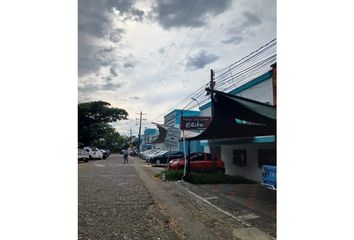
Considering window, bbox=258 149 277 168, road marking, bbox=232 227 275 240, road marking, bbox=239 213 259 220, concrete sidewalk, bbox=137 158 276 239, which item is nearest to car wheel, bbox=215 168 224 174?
window, bbox=258 149 277 168

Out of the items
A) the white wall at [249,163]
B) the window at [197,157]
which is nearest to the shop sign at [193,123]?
the window at [197,157]

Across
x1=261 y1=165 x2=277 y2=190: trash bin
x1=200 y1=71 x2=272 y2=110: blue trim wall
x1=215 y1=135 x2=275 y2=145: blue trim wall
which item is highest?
x1=200 y1=71 x2=272 y2=110: blue trim wall

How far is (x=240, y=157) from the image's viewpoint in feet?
22.6

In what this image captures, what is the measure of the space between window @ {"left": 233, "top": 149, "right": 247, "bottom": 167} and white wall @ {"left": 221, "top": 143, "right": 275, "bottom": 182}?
0.07 metres

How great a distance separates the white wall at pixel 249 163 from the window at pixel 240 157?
2.9 inches

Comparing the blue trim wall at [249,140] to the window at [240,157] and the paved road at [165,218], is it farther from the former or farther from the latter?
the paved road at [165,218]

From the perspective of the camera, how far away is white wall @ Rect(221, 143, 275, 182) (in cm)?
605

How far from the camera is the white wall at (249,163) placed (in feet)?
19.8

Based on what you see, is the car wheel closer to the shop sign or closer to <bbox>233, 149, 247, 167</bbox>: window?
<bbox>233, 149, 247, 167</bbox>: window
